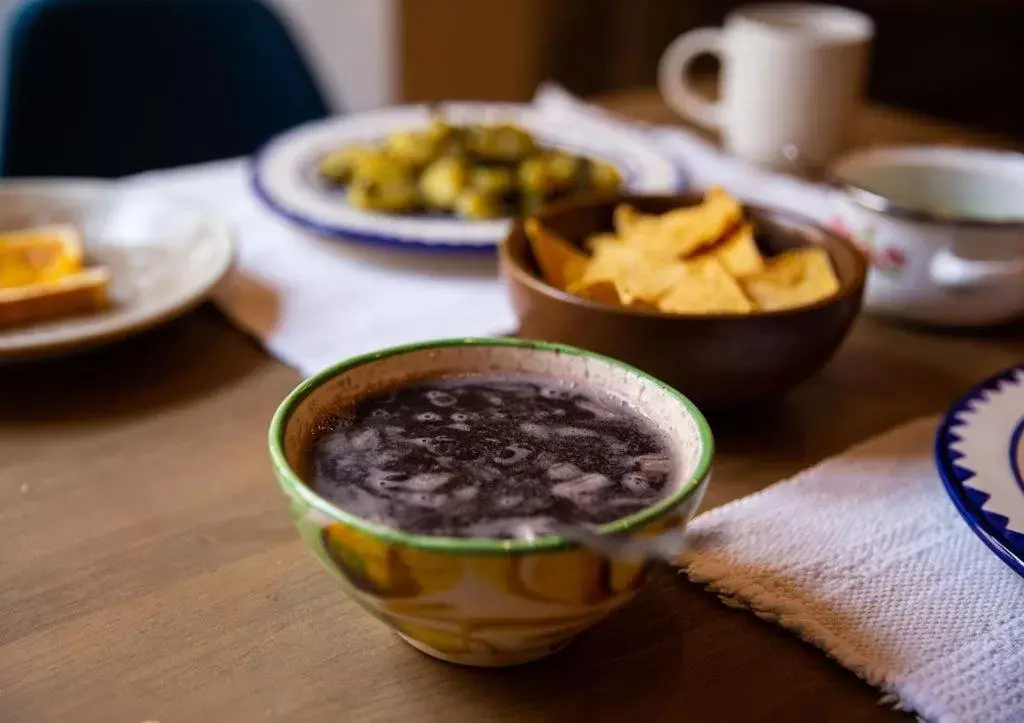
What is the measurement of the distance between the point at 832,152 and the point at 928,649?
758mm

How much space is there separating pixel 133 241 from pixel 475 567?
0.65 metres

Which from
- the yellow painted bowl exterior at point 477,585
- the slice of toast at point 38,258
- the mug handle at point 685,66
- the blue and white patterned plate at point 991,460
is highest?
the mug handle at point 685,66

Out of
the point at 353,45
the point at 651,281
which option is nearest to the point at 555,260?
the point at 651,281

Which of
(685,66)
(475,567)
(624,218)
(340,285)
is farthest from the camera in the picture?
(685,66)

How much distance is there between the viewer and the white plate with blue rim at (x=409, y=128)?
0.89 m

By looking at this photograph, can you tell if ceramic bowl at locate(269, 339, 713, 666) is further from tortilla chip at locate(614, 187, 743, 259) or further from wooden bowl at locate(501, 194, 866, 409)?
tortilla chip at locate(614, 187, 743, 259)

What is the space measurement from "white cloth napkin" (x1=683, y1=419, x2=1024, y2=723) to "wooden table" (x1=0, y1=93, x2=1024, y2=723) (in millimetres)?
16

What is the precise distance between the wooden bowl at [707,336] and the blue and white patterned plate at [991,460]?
0.30 feet

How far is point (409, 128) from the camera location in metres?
1.18

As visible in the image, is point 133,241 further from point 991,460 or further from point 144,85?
point 991,460

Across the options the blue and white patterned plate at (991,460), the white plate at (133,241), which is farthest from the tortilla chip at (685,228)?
the white plate at (133,241)

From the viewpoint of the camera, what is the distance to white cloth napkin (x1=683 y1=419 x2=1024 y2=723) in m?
0.46

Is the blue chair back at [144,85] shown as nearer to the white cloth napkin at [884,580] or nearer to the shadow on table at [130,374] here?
the shadow on table at [130,374]

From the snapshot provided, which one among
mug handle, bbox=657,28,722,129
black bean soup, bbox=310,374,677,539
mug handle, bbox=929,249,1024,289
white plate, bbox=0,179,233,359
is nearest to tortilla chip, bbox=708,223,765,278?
mug handle, bbox=929,249,1024,289
